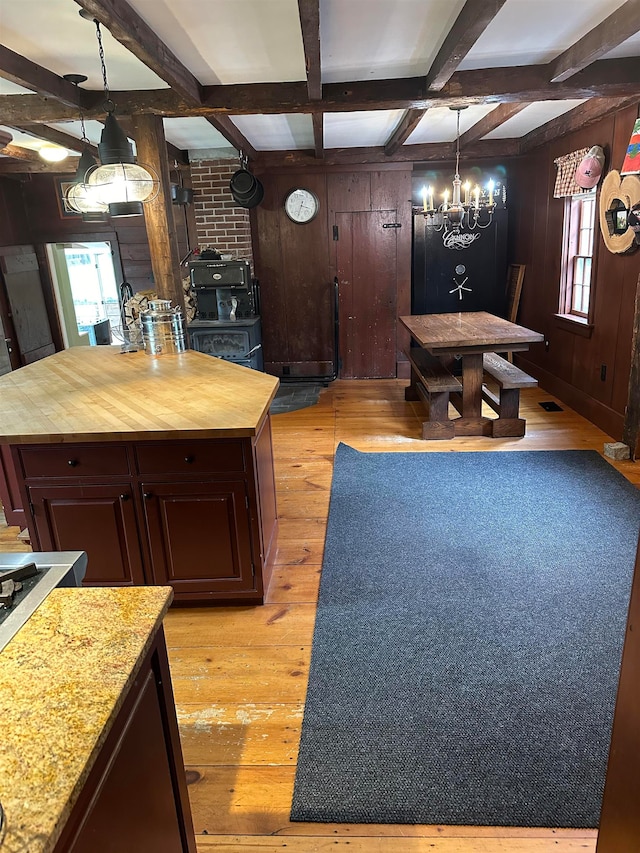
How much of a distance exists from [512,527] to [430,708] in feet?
4.67

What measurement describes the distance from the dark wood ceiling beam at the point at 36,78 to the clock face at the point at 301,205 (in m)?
3.03

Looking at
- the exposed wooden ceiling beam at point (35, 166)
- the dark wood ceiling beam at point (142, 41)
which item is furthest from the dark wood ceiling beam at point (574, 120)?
the exposed wooden ceiling beam at point (35, 166)

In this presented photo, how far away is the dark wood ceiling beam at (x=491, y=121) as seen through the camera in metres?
4.20

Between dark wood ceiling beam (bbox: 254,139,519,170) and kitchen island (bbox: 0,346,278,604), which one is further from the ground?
dark wood ceiling beam (bbox: 254,139,519,170)

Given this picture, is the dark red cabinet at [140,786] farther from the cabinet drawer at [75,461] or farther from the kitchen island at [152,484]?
the cabinet drawer at [75,461]

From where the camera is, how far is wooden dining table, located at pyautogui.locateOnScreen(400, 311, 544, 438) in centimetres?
421

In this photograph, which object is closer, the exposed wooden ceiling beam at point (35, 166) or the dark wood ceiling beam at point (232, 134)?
the dark wood ceiling beam at point (232, 134)

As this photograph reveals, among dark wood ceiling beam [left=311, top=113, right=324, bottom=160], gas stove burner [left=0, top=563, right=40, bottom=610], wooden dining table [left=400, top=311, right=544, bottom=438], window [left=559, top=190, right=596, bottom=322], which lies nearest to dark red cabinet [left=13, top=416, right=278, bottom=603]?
gas stove burner [left=0, top=563, right=40, bottom=610]

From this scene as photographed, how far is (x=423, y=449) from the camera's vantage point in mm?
4359

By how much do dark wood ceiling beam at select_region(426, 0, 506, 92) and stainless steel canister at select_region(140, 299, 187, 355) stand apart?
1975 millimetres

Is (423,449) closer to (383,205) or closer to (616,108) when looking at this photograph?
(616,108)

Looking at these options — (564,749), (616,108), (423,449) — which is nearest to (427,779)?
(564,749)

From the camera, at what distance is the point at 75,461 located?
2281 millimetres

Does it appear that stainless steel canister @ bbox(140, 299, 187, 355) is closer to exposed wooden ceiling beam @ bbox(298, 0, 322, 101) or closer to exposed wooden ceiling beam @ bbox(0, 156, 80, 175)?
exposed wooden ceiling beam @ bbox(298, 0, 322, 101)
